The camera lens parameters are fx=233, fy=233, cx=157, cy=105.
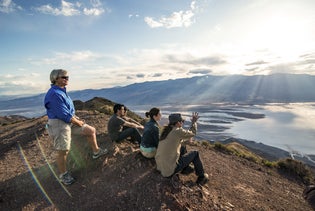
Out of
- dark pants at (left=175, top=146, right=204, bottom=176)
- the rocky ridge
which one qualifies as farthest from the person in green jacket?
the rocky ridge

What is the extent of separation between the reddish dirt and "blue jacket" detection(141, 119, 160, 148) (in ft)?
1.99

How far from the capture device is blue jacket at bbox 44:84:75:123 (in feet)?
15.5

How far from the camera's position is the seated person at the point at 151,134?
5.86m

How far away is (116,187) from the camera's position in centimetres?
549

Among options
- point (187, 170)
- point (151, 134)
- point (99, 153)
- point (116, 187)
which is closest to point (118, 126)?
point (99, 153)

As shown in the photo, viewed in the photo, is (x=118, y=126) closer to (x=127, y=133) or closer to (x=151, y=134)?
(x=127, y=133)

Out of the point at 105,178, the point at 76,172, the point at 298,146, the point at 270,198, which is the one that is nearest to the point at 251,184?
the point at 270,198

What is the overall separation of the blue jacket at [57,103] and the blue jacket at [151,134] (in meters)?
1.98

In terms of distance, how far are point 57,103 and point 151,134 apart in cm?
238

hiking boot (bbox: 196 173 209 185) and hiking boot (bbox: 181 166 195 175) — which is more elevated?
hiking boot (bbox: 181 166 195 175)

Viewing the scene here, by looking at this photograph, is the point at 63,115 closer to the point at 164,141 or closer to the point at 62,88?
the point at 62,88

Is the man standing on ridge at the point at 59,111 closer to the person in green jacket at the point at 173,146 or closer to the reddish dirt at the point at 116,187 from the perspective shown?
the reddish dirt at the point at 116,187

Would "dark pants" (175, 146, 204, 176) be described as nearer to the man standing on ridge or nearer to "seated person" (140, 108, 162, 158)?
"seated person" (140, 108, 162, 158)

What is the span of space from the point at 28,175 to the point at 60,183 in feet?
4.39
